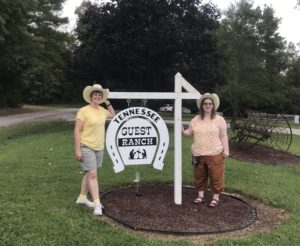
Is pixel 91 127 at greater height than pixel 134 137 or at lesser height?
greater

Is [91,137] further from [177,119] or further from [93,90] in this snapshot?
[177,119]

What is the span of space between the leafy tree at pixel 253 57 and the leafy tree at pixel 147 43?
20.1 meters

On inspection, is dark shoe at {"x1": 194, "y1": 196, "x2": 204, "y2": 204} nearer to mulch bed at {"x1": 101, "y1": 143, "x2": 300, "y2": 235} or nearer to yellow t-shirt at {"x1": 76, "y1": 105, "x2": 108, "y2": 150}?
mulch bed at {"x1": 101, "y1": 143, "x2": 300, "y2": 235}

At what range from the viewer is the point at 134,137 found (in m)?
6.55

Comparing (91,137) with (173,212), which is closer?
(91,137)

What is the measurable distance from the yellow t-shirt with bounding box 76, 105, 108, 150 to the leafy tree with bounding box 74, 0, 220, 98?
1244 cm

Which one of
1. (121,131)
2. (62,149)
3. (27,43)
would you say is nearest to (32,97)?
(27,43)

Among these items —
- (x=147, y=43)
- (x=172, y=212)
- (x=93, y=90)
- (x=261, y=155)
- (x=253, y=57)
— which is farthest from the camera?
(x=253, y=57)

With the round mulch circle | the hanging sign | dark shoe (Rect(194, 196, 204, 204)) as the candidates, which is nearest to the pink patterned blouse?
the hanging sign

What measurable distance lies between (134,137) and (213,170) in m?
1.13

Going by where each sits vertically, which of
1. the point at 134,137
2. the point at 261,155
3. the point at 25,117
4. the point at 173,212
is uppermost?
the point at 134,137

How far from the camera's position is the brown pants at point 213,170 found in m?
6.48

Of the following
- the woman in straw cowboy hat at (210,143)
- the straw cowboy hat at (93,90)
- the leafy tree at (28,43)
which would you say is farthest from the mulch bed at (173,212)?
the leafy tree at (28,43)

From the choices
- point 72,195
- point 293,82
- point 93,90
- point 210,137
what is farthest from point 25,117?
point 293,82
